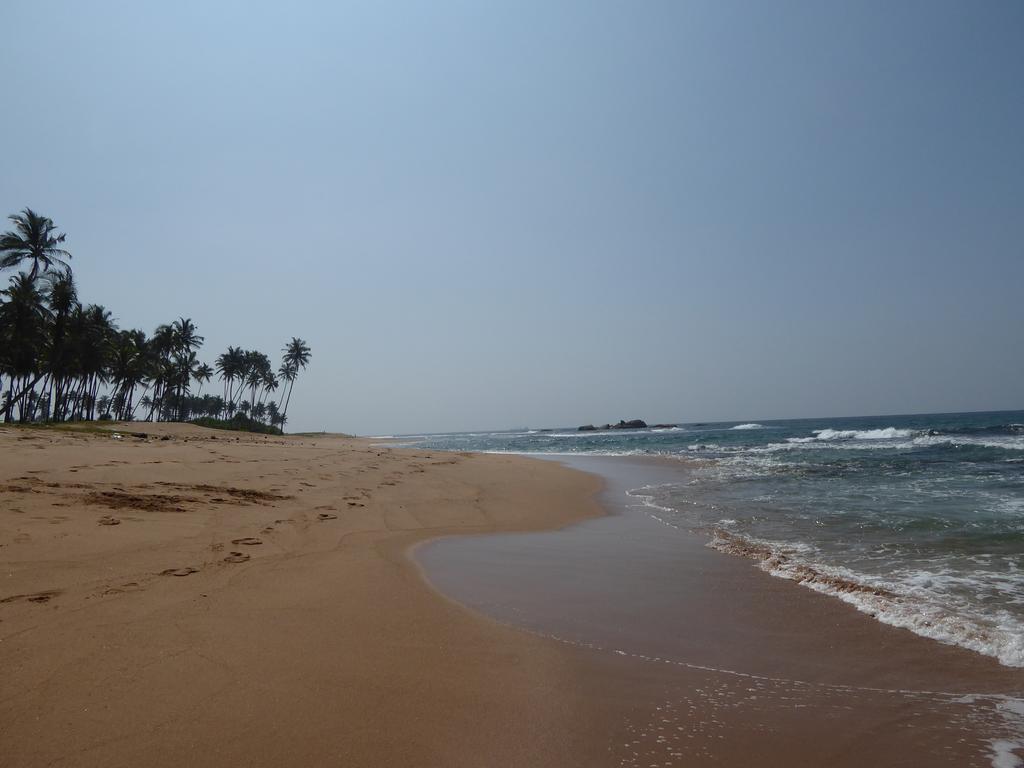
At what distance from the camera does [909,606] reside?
466 centimetres

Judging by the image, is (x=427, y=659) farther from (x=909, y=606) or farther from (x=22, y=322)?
(x=22, y=322)

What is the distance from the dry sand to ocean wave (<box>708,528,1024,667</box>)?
3065 mm

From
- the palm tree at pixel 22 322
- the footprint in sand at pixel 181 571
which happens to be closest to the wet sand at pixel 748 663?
the footprint in sand at pixel 181 571

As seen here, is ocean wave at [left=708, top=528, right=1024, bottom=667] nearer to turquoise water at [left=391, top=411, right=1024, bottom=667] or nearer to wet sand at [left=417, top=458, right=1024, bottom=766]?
turquoise water at [left=391, top=411, right=1024, bottom=667]

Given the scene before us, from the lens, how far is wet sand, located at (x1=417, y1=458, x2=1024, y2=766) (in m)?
2.59

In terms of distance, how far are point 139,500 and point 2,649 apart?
15.2ft

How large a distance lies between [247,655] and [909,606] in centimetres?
559

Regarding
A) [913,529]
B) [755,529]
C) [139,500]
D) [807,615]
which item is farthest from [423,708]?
[913,529]

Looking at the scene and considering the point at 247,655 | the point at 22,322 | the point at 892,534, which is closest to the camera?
the point at 247,655

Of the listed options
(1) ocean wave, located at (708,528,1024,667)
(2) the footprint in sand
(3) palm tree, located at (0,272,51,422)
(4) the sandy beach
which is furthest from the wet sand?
(3) palm tree, located at (0,272,51,422)

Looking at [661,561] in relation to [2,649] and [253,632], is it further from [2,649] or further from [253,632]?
[2,649]

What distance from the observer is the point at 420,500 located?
10.2 meters

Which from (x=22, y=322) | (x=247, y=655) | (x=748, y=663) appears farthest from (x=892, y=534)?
(x=22, y=322)

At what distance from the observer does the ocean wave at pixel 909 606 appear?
3906mm
